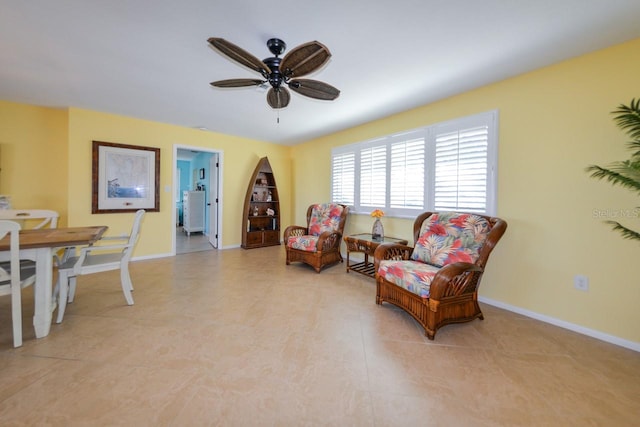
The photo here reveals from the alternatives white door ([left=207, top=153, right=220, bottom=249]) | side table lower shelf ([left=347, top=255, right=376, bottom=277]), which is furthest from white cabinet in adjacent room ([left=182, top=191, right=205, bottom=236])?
side table lower shelf ([left=347, top=255, right=376, bottom=277])

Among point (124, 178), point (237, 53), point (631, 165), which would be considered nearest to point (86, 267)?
point (237, 53)

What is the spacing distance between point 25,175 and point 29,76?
1758 millimetres

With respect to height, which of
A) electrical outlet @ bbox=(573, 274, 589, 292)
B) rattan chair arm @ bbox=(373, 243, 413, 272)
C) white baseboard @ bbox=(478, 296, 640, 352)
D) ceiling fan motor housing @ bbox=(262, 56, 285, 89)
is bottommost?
white baseboard @ bbox=(478, 296, 640, 352)

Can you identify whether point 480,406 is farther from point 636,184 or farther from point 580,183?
point 580,183

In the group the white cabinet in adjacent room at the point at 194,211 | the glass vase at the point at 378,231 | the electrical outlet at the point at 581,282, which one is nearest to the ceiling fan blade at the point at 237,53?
the glass vase at the point at 378,231

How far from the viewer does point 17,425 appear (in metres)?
1.22

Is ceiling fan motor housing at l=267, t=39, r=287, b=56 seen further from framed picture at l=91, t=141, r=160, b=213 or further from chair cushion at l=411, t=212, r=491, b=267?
framed picture at l=91, t=141, r=160, b=213

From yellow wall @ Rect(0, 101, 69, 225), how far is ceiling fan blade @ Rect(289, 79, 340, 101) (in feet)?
13.4

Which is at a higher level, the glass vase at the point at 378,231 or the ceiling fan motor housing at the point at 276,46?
the ceiling fan motor housing at the point at 276,46

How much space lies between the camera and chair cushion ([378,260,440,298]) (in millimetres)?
2125

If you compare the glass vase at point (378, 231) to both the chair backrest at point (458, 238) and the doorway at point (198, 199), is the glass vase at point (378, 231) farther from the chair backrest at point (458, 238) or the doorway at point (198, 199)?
the doorway at point (198, 199)

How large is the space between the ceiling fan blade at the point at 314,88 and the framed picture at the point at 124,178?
11.5 feet

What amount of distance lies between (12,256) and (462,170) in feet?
13.5

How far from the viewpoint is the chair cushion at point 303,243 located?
383 cm
